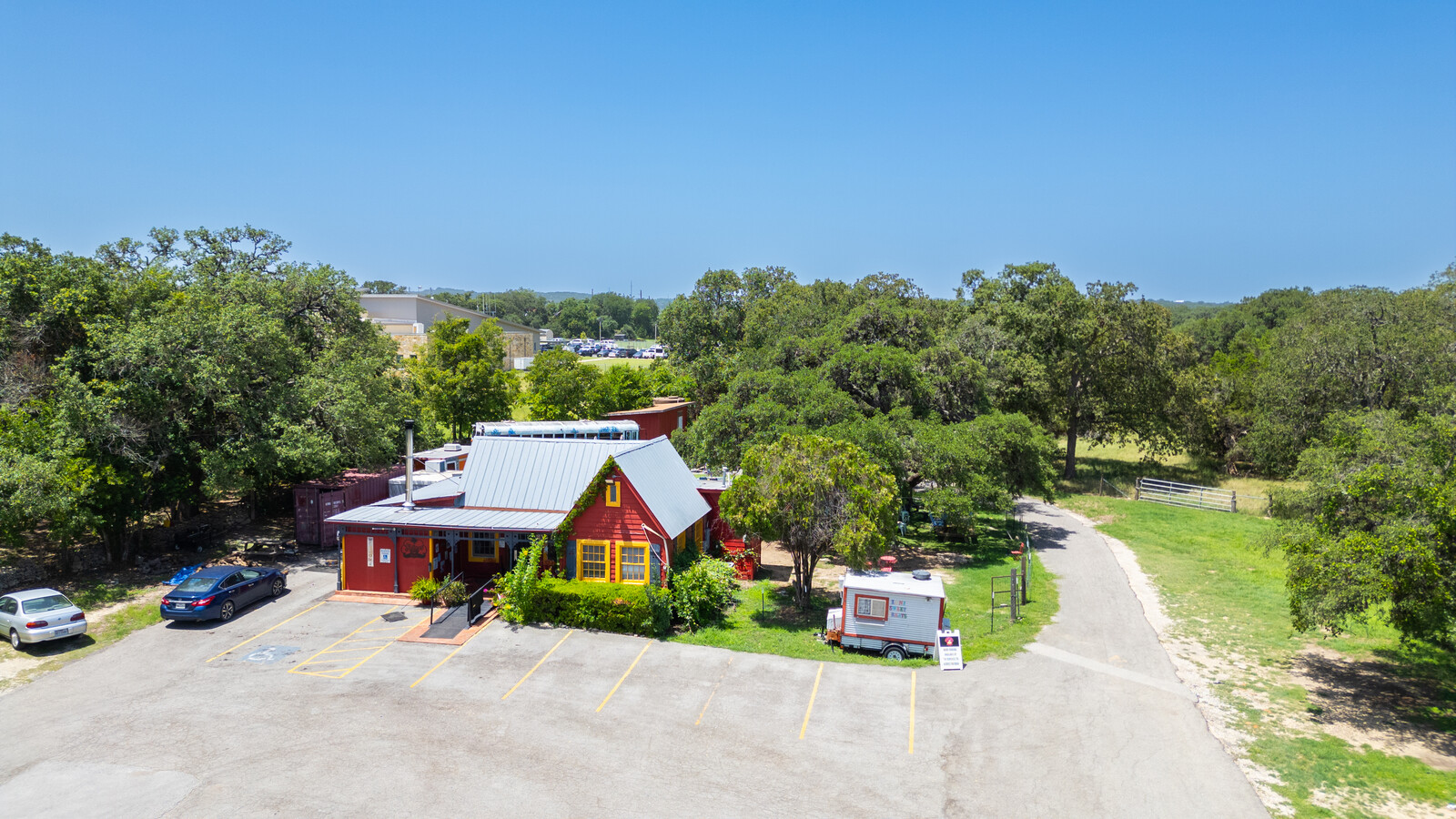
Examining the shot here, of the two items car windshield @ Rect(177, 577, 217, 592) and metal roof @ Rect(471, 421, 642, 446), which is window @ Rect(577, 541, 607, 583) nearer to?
car windshield @ Rect(177, 577, 217, 592)

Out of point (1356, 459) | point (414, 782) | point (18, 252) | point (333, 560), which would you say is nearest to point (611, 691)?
point (414, 782)

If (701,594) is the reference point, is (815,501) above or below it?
above

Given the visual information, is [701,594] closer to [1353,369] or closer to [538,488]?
[538,488]

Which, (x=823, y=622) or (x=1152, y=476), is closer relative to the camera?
(x=823, y=622)

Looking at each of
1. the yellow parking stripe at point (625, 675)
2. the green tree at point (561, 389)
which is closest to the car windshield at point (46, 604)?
the yellow parking stripe at point (625, 675)

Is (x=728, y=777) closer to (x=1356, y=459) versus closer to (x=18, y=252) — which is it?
(x=1356, y=459)

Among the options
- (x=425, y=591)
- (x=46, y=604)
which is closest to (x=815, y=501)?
(x=425, y=591)

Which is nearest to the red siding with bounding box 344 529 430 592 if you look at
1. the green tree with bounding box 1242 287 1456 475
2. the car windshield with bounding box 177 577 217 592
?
the car windshield with bounding box 177 577 217 592
